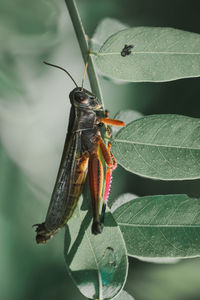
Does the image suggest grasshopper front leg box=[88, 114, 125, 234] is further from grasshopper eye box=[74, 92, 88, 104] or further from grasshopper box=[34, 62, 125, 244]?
grasshopper eye box=[74, 92, 88, 104]

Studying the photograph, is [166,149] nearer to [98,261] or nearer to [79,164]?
[98,261]

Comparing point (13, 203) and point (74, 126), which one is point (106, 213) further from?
point (13, 203)

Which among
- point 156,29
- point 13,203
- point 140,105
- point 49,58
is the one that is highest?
point 156,29

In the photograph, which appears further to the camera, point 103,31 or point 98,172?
point 103,31

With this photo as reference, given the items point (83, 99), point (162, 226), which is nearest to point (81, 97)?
point (83, 99)

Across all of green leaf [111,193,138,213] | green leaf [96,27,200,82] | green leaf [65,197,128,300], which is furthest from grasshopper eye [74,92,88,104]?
green leaf [65,197,128,300]

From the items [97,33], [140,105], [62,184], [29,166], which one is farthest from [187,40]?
[29,166]
